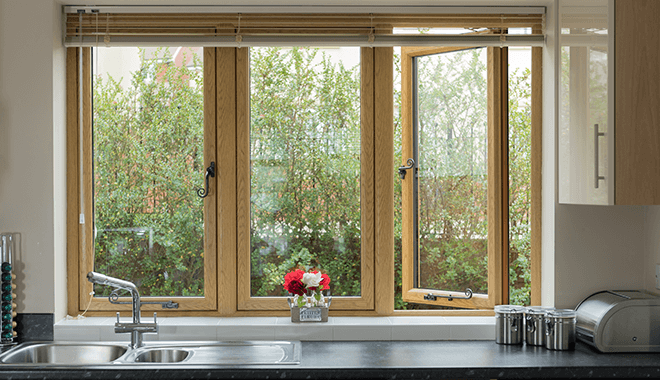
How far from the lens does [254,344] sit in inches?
96.9

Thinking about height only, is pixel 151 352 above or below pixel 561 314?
below

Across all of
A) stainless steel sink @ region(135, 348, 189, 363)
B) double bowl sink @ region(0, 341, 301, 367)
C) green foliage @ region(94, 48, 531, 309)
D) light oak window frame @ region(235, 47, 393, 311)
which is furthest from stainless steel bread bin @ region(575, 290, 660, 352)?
stainless steel sink @ region(135, 348, 189, 363)

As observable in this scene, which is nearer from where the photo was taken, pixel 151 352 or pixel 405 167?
pixel 151 352

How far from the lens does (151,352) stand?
2391mm

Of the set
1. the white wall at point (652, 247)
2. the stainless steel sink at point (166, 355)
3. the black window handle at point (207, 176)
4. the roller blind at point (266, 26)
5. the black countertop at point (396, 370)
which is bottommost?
the stainless steel sink at point (166, 355)

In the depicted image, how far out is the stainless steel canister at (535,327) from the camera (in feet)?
7.71

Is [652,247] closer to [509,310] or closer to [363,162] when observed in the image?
[509,310]

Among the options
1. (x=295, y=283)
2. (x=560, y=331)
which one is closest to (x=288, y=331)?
(x=295, y=283)

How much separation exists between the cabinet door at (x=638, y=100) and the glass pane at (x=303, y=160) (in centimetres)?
114

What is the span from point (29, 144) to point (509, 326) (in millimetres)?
2283

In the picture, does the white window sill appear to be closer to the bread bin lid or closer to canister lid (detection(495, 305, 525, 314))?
canister lid (detection(495, 305, 525, 314))

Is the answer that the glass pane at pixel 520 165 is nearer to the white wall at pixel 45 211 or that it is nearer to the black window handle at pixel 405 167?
the white wall at pixel 45 211

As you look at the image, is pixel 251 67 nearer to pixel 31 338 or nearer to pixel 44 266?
pixel 44 266

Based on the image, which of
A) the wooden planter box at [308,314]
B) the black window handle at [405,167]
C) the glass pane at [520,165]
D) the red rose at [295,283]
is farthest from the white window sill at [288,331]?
the black window handle at [405,167]
